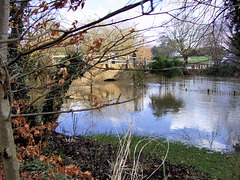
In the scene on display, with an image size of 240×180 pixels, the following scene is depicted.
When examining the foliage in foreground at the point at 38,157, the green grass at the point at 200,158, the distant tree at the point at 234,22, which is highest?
the distant tree at the point at 234,22

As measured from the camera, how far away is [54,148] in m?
4.45

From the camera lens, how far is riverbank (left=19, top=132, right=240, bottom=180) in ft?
11.1

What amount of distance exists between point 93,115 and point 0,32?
7.82m

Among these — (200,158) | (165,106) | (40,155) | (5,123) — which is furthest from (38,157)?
(165,106)

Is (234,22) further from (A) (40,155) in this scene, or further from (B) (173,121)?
(A) (40,155)

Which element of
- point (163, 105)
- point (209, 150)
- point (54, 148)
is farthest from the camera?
point (163, 105)

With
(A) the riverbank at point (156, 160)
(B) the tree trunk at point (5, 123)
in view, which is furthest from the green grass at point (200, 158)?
(B) the tree trunk at point (5, 123)

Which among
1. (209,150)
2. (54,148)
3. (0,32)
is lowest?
(209,150)

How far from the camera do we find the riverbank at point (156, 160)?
338 cm

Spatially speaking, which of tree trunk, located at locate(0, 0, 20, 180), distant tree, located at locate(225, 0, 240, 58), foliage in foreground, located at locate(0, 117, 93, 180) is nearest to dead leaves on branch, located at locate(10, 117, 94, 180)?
foliage in foreground, located at locate(0, 117, 93, 180)

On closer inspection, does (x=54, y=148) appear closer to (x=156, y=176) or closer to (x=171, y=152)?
(x=156, y=176)

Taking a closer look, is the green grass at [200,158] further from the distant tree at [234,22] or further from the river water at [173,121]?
the distant tree at [234,22]

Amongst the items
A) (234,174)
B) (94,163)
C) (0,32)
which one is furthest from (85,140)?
(0,32)

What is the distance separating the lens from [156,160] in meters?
4.18
